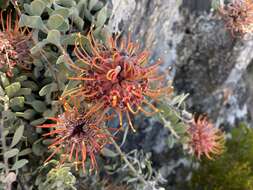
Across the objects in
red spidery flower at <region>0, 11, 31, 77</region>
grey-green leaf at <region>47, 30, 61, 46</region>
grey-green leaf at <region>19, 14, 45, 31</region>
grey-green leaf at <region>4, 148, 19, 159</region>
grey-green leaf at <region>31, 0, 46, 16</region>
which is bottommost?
grey-green leaf at <region>4, 148, 19, 159</region>

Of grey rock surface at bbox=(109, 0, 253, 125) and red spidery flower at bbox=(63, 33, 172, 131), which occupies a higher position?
red spidery flower at bbox=(63, 33, 172, 131)

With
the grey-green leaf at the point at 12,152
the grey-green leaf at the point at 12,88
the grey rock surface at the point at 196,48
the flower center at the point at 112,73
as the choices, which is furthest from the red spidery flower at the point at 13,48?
the grey rock surface at the point at 196,48

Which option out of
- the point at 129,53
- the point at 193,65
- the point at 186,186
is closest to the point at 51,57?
the point at 129,53

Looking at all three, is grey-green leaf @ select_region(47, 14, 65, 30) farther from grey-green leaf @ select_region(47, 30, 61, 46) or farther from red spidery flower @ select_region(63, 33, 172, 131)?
red spidery flower @ select_region(63, 33, 172, 131)

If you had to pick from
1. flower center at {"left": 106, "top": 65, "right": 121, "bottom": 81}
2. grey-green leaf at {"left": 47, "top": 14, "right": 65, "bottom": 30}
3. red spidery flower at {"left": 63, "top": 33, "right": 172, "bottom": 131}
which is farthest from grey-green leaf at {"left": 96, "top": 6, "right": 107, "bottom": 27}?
flower center at {"left": 106, "top": 65, "right": 121, "bottom": 81}

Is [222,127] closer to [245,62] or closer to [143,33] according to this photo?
[245,62]

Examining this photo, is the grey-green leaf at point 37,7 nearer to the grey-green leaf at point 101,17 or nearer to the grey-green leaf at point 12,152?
the grey-green leaf at point 101,17
